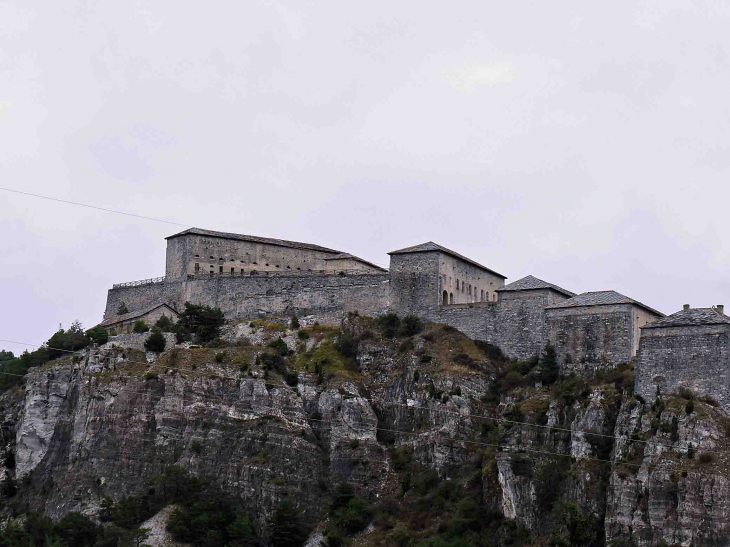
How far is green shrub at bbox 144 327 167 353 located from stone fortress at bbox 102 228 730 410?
6401 millimetres

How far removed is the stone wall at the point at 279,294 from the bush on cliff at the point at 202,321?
84.2 inches

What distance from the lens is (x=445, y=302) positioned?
115m

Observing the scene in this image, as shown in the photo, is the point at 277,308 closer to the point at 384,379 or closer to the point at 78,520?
the point at 384,379

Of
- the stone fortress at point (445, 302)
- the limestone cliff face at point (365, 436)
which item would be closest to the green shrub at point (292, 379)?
the limestone cliff face at point (365, 436)

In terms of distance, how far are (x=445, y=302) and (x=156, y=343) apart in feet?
74.2

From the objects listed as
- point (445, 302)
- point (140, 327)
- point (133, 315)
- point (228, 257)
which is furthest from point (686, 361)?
point (133, 315)

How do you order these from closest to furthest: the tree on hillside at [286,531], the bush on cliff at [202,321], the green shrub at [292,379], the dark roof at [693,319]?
the dark roof at [693,319], the tree on hillside at [286,531], the green shrub at [292,379], the bush on cliff at [202,321]

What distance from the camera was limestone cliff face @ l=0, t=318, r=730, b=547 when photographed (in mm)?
91500

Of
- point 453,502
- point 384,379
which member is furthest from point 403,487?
point 384,379

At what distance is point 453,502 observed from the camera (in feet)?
324

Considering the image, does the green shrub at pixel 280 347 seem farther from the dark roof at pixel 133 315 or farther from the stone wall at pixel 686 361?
the stone wall at pixel 686 361

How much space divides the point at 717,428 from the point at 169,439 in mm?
40282

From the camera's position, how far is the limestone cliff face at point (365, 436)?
91.5 meters

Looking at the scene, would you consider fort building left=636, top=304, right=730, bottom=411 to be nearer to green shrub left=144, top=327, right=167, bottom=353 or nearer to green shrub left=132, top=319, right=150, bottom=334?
green shrub left=144, top=327, right=167, bottom=353
